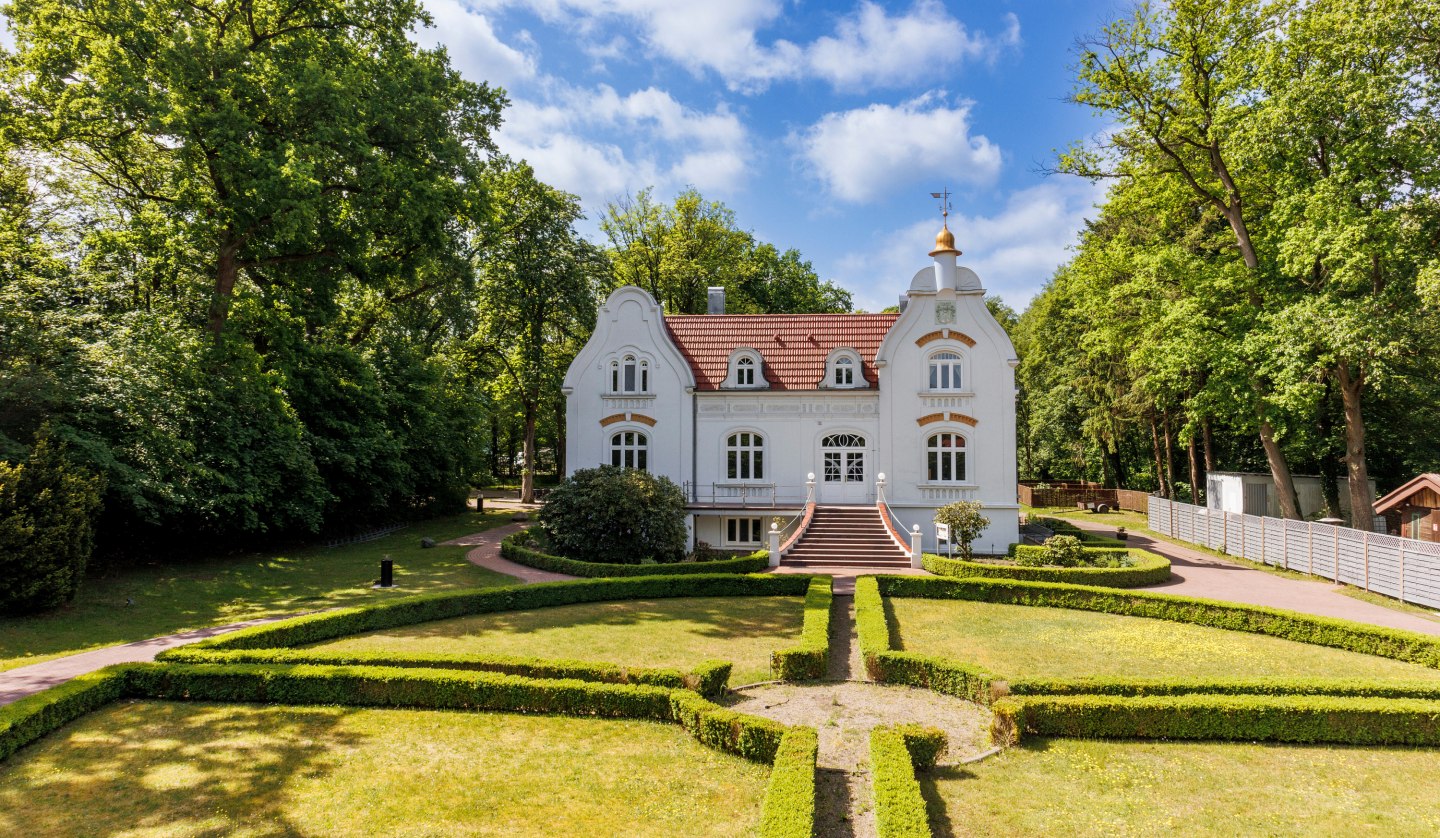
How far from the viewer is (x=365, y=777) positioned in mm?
8734

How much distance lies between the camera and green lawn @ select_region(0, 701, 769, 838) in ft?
25.2

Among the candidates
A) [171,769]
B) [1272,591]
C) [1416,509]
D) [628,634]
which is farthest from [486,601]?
[1416,509]

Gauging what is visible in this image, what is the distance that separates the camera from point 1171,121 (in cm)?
2620

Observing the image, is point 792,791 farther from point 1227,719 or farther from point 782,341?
point 782,341

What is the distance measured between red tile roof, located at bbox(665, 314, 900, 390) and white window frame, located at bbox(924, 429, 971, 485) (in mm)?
3492

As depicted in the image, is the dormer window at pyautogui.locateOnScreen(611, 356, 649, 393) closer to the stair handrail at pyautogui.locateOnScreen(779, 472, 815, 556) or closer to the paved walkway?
the stair handrail at pyautogui.locateOnScreen(779, 472, 815, 556)

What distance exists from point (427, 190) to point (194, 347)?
28.3 ft

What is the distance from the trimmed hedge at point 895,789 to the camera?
7.05m

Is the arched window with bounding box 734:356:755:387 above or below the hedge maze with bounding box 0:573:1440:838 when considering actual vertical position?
above

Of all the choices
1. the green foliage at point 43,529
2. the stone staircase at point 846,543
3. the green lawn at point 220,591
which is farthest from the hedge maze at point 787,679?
the stone staircase at point 846,543

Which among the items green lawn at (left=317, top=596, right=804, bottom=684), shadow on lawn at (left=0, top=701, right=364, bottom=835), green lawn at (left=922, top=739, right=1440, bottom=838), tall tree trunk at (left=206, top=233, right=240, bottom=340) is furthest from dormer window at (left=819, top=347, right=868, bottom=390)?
shadow on lawn at (left=0, top=701, right=364, bottom=835)

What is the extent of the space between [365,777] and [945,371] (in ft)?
81.7

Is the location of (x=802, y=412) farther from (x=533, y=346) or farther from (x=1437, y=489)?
(x=1437, y=489)

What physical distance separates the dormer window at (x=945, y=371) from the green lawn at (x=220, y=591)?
59.4 ft
